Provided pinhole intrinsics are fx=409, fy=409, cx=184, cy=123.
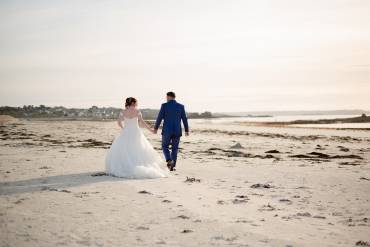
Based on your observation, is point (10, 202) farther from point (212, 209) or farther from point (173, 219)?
point (212, 209)

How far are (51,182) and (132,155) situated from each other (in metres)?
2.50

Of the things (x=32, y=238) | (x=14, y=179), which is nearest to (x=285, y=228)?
(x=32, y=238)

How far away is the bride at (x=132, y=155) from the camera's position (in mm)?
10820

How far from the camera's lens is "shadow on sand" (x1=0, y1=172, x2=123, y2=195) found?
856 cm

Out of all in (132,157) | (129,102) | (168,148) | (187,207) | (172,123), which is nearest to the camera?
(187,207)

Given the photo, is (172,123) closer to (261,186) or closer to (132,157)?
(132,157)

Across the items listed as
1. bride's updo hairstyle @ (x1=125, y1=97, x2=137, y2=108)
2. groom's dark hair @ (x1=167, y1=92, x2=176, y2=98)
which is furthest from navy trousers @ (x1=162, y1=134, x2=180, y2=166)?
bride's updo hairstyle @ (x1=125, y1=97, x2=137, y2=108)

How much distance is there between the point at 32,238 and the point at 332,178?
833 centimetres

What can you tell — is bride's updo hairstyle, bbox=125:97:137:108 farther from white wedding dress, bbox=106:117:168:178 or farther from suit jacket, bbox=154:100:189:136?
suit jacket, bbox=154:100:189:136

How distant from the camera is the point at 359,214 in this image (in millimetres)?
7031

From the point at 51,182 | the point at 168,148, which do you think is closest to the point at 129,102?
the point at 168,148

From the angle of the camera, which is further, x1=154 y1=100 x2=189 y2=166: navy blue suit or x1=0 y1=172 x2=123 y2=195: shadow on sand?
x1=154 y1=100 x2=189 y2=166: navy blue suit

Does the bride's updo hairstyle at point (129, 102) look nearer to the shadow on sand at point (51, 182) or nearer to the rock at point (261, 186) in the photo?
the shadow on sand at point (51, 182)

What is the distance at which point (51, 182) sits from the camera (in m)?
9.52
